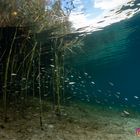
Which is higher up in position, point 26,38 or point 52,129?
point 26,38

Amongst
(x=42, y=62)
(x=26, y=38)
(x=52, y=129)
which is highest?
(x=26, y=38)

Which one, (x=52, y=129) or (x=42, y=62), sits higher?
(x=42, y=62)

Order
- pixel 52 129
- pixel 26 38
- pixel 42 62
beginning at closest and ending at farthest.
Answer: pixel 52 129 → pixel 26 38 → pixel 42 62

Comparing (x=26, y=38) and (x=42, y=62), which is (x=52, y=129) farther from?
(x=42, y=62)

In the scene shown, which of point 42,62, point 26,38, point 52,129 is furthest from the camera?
point 42,62

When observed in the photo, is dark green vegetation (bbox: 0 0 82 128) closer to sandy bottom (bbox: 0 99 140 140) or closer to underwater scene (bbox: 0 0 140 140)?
underwater scene (bbox: 0 0 140 140)

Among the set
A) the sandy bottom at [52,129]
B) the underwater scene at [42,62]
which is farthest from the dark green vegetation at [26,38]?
the sandy bottom at [52,129]

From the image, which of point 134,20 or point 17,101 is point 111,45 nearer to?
point 134,20

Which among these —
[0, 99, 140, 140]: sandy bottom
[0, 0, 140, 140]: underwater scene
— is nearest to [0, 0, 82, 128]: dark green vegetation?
[0, 0, 140, 140]: underwater scene

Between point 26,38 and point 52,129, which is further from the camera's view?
point 26,38

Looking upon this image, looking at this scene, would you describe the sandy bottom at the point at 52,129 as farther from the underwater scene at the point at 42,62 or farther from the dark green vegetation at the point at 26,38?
the dark green vegetation at the point at 26,38

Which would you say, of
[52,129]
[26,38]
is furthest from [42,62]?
[52,129]

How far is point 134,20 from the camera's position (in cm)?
1838

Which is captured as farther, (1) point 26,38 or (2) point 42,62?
(2) point 42,62
